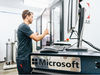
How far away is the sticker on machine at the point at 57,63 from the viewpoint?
521mm

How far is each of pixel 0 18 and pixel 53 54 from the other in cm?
435

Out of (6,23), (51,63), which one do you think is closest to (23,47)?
(51,63)

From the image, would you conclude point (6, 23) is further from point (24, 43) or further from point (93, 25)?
point (93, 25)

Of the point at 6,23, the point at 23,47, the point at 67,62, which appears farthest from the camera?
the point at 6,23

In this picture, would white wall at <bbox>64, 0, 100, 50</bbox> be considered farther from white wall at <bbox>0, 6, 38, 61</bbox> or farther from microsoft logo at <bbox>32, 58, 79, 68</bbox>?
white wall at <bbox>0, 6, 38, 61</bbox>

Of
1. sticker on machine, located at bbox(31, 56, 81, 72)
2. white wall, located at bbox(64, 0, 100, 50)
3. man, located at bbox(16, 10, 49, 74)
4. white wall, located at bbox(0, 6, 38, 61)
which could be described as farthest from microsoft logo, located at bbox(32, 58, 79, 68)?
white wall, located at bbox(0, 6, 38, 61)

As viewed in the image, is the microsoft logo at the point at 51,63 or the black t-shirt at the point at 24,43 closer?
the microsoft logo at the point at 51,63

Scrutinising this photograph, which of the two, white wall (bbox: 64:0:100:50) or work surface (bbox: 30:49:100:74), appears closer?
work surface (bbox: 30:49:100:74)

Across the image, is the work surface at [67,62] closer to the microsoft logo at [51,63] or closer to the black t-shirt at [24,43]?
the microsoft logo at [51,63]

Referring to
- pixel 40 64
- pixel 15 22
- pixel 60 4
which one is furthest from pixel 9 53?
pixel 40 64

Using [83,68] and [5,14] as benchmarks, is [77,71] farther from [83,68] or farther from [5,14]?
[5,14]

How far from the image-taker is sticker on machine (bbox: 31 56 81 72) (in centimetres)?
52

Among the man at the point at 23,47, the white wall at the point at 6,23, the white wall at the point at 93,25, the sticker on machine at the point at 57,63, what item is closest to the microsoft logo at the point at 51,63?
the sticker on machine at the point at 57,63

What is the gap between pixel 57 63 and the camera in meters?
0.55
